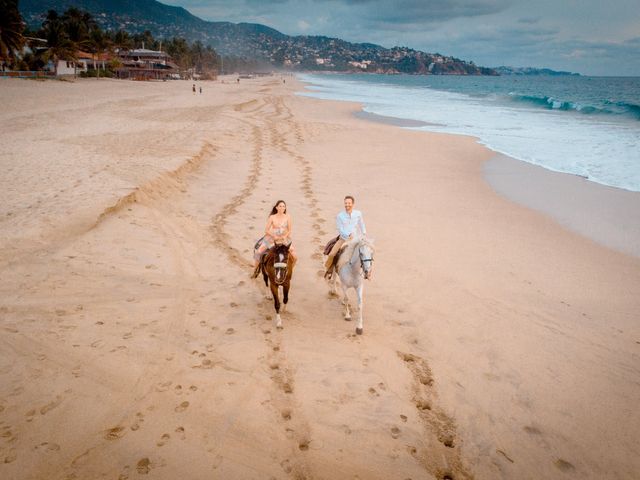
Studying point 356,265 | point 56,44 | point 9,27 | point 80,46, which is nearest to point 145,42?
point 80,46

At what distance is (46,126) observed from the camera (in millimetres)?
22578

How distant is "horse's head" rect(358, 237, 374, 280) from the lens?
6.92 metres

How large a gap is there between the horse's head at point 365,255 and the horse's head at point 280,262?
134 cm

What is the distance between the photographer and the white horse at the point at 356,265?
6.98 metres

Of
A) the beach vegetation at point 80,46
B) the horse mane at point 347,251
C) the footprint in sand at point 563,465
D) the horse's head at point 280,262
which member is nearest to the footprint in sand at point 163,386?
the horse's head at point 280,262

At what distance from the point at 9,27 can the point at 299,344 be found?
63.6 m

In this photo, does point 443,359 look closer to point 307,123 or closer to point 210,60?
point 307,123

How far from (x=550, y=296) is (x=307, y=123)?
27.0m

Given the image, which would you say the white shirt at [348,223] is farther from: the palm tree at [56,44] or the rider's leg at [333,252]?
the palm tree at [56,44]

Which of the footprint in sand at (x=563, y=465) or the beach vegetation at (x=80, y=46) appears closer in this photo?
the footprint in sand at (x=563, y=465)

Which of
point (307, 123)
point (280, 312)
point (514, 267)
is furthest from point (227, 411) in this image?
point (307, 123)

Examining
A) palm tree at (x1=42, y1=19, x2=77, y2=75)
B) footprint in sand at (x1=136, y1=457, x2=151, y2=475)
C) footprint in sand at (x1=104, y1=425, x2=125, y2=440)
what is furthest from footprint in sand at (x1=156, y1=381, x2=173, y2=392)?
palm tree at (x1=42, y1=19, x2=77, y2=75)

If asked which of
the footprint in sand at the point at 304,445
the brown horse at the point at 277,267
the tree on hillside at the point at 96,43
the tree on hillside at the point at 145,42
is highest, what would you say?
the tree on hillside at the point at 145,42

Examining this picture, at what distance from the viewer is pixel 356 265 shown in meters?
7.34
